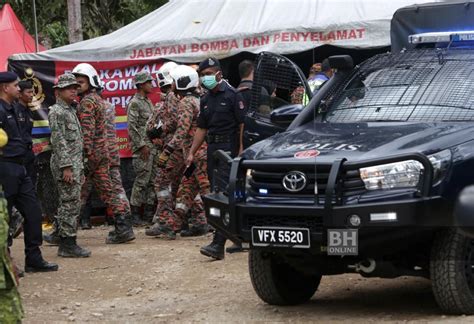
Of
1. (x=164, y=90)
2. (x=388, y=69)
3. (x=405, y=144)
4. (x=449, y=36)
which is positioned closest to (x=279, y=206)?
(x=405, y=144)

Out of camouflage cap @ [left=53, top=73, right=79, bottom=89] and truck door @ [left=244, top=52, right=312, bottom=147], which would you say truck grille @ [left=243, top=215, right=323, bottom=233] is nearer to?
truck door @ [left=244, top=52, right=312, bottom=147]

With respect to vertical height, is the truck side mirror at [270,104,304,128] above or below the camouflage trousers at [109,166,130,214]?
above

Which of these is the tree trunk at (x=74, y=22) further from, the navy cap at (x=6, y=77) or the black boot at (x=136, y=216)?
the navy cap at (x=6, y=77)

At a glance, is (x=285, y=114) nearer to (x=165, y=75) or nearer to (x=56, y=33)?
(x=165, y=75)

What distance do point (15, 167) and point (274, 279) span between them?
3.04 metres

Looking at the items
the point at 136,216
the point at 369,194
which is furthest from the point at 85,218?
the point at 369,194

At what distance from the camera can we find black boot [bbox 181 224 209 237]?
1321 cm

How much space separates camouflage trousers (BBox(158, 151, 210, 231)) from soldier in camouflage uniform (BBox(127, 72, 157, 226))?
5.33 feet

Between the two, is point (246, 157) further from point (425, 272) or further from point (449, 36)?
point (449, 36)

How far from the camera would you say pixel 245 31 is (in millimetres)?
15211

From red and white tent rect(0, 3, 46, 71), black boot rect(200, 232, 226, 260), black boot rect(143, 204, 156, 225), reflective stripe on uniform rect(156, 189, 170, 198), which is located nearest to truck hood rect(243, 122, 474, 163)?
black boot rect(200, 232, 226, 260)

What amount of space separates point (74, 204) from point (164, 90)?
121 inches

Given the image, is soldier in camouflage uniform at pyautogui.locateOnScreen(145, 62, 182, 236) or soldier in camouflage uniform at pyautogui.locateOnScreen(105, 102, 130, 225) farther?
soldier in camouflage uniform at pyautogui.locateOnScreen(145, 62, 182, 236)

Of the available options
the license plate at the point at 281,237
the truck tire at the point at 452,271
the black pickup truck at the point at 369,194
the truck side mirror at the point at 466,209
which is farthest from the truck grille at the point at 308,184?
the truck side mirror at the point at 466,209
